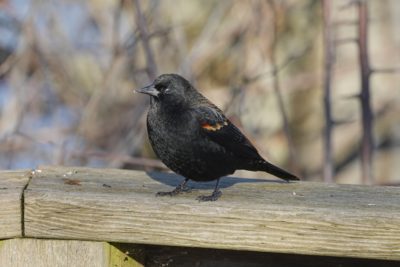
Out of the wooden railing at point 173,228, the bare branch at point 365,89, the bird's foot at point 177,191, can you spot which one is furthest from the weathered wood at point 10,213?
the bare branch at point 365,89

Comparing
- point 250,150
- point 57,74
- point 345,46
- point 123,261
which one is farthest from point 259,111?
point 123,261

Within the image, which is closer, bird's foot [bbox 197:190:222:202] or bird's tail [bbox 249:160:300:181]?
bird's foot [bbox 197:190:222:202]

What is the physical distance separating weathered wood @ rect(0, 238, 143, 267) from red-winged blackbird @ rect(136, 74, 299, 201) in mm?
757

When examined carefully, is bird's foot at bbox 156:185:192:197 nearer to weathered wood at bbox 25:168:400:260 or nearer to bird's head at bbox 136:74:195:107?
weathered wood at bbox 25:168:400:260

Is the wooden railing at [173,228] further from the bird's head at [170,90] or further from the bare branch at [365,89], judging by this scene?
the bare branch at [365,89]

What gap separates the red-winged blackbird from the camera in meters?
3.80

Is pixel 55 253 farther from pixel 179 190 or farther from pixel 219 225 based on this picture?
pixel 179 190

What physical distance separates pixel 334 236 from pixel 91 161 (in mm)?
3174

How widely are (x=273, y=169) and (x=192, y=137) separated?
16.1 inches

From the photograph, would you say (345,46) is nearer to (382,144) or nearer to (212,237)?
(382,144)

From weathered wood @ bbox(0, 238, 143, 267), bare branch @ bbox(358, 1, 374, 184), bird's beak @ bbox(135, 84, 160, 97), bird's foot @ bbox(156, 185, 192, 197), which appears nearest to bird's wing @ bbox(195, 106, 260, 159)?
bird's beak @ bbox(135, 84, 160, 97)

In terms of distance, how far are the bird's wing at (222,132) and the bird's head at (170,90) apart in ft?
0.31

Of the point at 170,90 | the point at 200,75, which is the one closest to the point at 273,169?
the point at 170,90

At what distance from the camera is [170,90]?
13.1 feet
